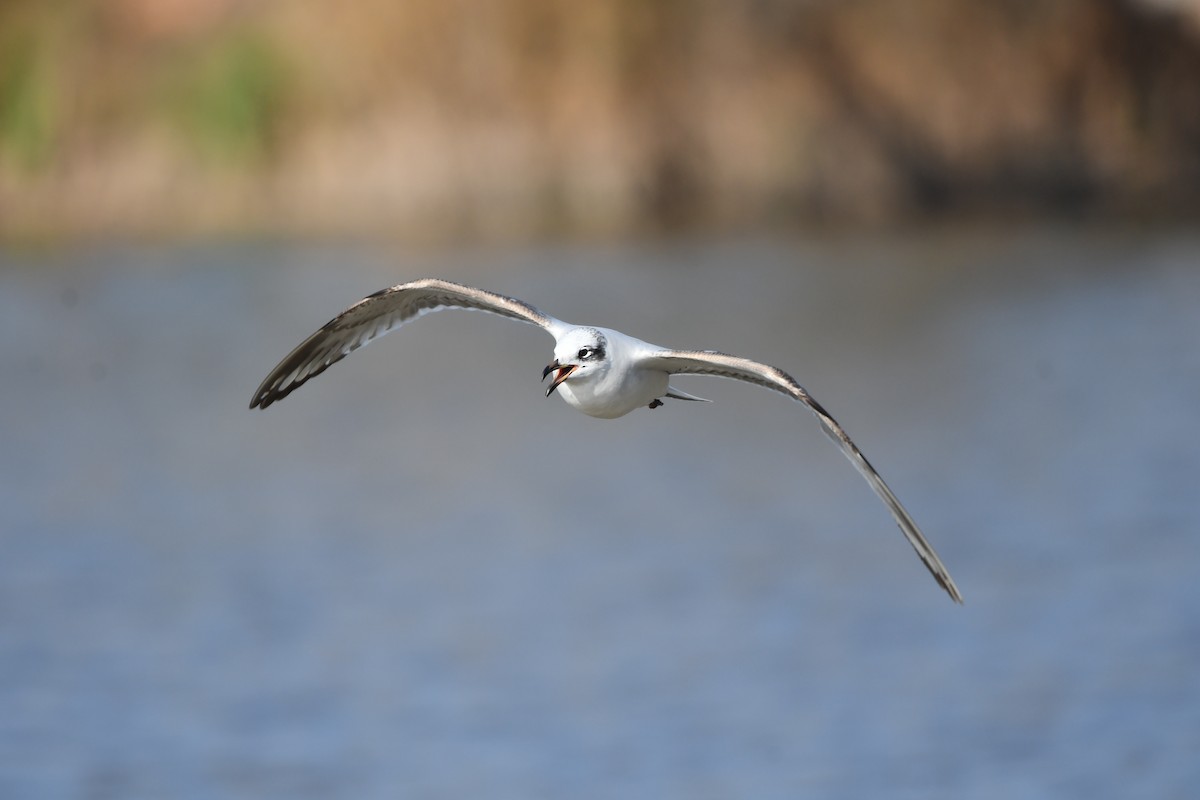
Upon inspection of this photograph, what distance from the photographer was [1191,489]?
18062mm

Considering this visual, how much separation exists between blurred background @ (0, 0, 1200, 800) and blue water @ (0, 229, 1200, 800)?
58 millimetres

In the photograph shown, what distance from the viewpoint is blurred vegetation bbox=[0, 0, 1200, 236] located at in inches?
1160

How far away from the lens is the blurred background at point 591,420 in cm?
→ 1378

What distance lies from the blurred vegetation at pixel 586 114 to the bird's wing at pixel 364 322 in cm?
1959

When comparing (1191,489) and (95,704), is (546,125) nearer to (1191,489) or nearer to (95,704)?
(1191,489)

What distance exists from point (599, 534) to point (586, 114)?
12.9 meters

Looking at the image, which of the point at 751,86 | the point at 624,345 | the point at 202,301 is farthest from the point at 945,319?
the point at 624,345

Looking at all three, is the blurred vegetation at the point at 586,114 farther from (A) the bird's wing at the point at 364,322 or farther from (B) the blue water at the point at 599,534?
(A) the bird's wing at the point at 364,322

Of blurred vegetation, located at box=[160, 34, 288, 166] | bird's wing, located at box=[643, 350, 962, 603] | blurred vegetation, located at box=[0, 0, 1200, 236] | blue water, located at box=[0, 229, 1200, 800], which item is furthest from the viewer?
blurred vegetation, located at box=[160, 34, 288, 166]

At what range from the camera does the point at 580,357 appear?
7.92 m

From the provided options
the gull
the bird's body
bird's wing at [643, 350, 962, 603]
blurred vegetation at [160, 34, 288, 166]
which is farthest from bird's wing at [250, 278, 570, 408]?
blurred vegetation at [160, 34, 288, 166]

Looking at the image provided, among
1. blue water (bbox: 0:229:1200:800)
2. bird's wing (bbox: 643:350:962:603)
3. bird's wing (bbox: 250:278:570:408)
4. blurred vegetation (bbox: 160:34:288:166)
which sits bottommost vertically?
bird's wing (bbox: 643:350:962:603)

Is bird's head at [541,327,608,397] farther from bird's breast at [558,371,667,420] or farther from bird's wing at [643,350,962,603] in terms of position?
bird's wing at [643,350,962,603]

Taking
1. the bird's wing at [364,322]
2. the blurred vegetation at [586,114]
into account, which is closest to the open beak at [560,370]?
the bird's wing at [364,322]
